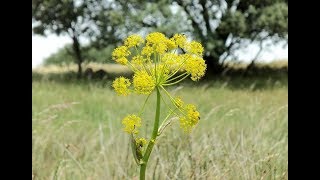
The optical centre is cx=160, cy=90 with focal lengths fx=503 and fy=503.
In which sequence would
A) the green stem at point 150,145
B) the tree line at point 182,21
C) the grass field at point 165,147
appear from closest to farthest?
the green stem at point 150,145
the grass field at point 165,147
the tree line at point 182,21

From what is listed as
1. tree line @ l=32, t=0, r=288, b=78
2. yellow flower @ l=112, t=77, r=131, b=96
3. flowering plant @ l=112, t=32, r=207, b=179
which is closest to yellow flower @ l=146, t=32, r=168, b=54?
flowering plant @ l=112, t=32, r=207, b=179

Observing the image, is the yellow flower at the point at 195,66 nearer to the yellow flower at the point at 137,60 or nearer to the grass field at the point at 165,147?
the yellow flower at the point at 137,60

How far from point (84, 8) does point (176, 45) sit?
50.1 feet

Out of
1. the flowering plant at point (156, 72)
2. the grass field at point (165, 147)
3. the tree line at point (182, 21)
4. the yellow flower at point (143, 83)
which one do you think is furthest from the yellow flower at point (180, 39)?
the tree line at point (182, 21)

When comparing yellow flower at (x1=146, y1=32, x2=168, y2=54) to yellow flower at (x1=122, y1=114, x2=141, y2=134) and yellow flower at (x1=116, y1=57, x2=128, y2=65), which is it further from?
yellow flower at (x1=122, y1=114, x2=141, y2=134)

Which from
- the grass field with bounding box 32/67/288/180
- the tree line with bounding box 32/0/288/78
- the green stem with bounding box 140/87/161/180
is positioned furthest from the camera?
the tree line with bounding box 32/0/288/78

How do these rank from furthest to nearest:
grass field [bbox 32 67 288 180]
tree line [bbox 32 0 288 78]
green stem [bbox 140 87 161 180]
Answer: tree line [bbox 32 0 288 78] < grass field [bbox 32 67 288 180] < green stem [bbox 140 87 161 180]

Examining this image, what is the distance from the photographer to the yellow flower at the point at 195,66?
1.22 meters

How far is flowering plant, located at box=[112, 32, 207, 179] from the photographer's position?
1212 mm

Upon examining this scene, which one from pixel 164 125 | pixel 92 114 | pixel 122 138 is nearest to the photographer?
pixel 164 125

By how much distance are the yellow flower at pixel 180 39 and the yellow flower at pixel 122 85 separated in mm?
157
